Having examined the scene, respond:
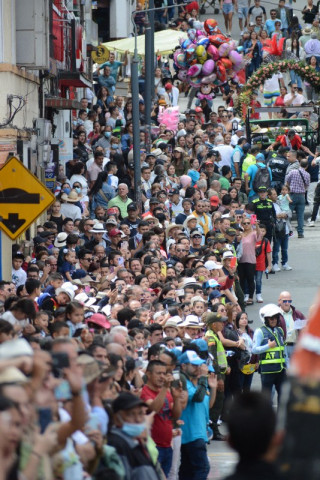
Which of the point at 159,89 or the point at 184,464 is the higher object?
the point at 159,89

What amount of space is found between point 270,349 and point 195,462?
12.6ft

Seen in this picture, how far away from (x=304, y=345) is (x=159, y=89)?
110ft

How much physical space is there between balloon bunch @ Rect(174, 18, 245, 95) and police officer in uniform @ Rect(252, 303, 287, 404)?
690 inches

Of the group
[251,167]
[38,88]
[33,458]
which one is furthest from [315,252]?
[33,458]

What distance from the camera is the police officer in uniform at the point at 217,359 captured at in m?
15.9

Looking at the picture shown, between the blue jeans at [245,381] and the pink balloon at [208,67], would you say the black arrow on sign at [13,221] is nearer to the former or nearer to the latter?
the blue jeans at [245,381]

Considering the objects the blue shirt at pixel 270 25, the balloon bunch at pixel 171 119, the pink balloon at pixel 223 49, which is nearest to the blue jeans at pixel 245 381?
the balloon bunch at pixel 171 119

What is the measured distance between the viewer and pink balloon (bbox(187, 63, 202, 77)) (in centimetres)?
3391

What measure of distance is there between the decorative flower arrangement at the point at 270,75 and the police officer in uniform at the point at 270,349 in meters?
18.9

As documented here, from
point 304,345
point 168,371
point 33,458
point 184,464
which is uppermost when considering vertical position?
point 304,345

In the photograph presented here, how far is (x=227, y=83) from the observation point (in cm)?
3850

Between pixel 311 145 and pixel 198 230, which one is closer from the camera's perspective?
pixel 198 230

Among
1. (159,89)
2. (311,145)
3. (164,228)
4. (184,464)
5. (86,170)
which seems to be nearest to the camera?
(184,464)

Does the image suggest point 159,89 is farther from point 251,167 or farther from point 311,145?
point 251,167
